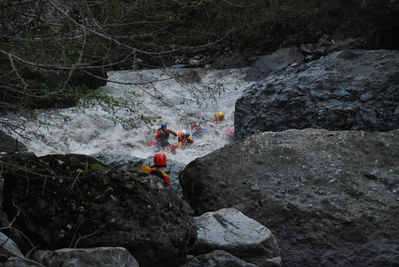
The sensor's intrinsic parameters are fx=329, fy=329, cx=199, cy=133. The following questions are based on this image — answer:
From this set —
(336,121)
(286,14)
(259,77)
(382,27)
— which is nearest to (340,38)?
(382,27)

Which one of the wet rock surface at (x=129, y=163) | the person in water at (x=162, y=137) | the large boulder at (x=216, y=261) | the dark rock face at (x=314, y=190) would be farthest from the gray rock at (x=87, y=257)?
the person in water at (x=162, y=137)

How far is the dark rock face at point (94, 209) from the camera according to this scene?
82.6 inches

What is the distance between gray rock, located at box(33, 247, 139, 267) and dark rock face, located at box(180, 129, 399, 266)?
1609 mm

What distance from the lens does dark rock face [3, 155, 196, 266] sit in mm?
2098

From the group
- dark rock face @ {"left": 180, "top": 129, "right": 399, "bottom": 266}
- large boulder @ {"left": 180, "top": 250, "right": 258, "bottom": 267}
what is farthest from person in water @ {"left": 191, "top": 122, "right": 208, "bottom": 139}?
large boulder @ {"left": 180, "top": 250, "right": 258, "bottom": 267}

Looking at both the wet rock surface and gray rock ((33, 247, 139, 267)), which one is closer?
gray rock ((33, 247, 139, 267))

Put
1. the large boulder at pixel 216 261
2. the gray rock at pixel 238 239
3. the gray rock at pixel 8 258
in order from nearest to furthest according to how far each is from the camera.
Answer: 1. the gray rock at pixel 8 258
2. the large boulder at pixel 216 261
3. the gray rock at pixel 238 239

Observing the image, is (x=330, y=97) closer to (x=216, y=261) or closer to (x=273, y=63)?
(x=216, y=261)

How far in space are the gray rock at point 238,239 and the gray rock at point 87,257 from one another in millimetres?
786

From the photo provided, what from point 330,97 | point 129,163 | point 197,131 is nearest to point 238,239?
point 129,163

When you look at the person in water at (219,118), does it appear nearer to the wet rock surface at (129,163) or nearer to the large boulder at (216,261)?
the wet rock surface at (129,163)

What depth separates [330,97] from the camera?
5.68 m

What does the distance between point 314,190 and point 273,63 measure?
9.71 metres

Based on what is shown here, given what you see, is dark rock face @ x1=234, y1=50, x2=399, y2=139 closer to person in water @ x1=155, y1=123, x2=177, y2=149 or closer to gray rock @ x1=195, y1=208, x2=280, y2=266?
person in water @ x1=155, y1=123, x2=177, y2=149
